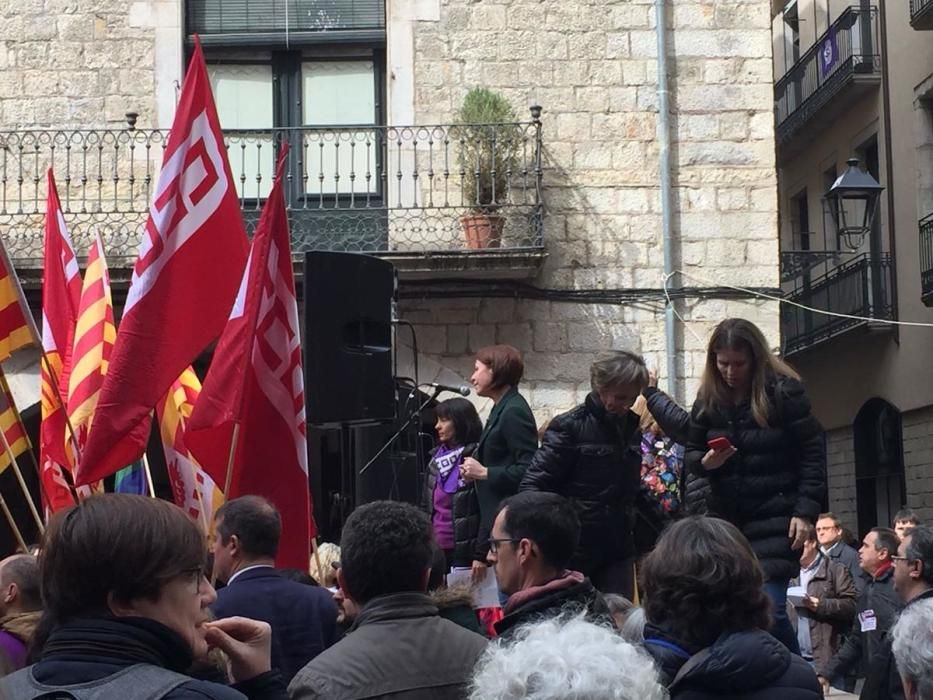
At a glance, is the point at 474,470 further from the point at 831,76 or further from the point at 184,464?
the point at 831,76

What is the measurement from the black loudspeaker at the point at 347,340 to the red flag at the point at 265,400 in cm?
68

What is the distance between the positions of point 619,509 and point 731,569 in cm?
285

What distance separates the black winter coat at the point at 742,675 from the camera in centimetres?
392

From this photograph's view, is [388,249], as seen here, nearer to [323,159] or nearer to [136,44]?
[323,159]

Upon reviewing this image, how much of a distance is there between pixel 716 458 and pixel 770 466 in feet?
0.91

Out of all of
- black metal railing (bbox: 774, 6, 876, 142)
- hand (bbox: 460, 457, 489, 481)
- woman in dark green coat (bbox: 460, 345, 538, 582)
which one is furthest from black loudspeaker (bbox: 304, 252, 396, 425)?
black metal railing (bbox: 774, 6, 876, 142)

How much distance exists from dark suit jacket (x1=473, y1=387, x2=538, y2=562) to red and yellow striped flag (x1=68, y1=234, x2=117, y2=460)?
6.92 ft

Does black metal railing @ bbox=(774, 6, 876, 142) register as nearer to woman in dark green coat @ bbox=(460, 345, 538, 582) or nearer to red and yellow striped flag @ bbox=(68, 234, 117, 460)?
red and yellow striped flag @ bbox=(68, 234, 117, 460)

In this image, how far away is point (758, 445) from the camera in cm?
652

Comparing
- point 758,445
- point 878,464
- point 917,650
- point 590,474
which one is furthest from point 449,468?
point 878,464

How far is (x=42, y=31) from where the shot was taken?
45.3 ft

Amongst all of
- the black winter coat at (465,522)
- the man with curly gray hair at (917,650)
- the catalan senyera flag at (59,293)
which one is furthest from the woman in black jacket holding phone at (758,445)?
the catalan senyera flag at (59,293)

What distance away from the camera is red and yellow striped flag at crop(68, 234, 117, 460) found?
8453mm

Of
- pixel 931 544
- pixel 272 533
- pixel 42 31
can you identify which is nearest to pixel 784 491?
pixel 931 544
